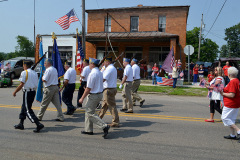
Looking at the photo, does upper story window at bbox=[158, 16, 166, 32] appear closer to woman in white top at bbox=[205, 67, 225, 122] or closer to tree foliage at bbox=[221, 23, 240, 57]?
woman in white top at bbox=[205, 67, 225, 122]

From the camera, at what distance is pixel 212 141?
5.10m

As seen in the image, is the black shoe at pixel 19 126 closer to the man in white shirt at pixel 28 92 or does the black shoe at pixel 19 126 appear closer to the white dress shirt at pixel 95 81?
the man in white shirt at pixel 28 92

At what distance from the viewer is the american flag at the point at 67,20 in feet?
43.6

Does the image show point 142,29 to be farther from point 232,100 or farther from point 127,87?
point 232,100

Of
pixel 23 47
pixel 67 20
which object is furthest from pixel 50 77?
pixel 23 47

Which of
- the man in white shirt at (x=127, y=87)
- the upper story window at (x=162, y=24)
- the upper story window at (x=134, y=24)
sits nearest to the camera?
the man in white shirt at (x=127, y=87)

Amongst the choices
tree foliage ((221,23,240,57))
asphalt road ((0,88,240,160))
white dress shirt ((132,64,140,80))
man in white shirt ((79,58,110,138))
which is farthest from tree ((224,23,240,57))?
man in white shirt ((79,58,110,138))

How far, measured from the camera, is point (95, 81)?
17.0 ft

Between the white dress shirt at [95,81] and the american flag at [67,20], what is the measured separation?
29.7 feet

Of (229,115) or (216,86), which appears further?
(216,86)

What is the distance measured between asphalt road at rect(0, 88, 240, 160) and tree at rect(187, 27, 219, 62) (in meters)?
52.2

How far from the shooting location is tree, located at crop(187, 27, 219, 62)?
5572cm

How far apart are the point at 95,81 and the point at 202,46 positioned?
5863 centimetres

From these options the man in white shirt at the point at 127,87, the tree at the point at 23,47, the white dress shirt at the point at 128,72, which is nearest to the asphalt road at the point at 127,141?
the man in white shirt at the point at 127,87
